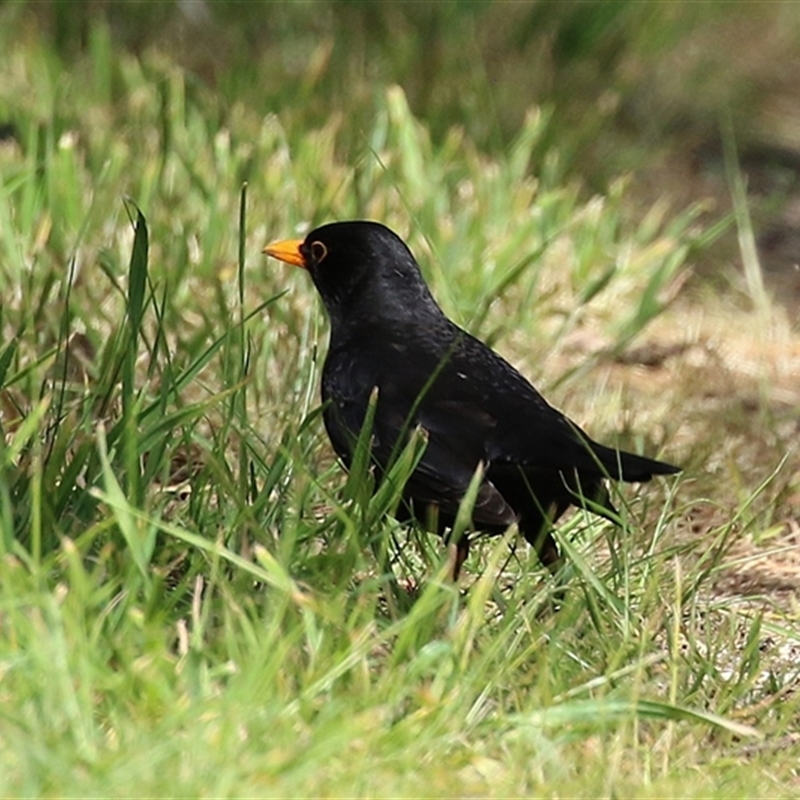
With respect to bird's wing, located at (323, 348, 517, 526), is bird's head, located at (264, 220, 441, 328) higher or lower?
higher

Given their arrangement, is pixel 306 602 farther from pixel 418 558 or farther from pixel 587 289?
pixel 587 289

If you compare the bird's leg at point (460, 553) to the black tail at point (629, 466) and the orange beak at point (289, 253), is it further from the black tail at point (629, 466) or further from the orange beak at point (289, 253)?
the orange beak at point (289, 253)

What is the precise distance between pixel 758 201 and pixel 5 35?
314cm

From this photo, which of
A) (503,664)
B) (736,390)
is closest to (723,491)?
(736,390)

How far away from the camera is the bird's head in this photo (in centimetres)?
470

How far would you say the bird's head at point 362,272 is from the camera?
185 inches

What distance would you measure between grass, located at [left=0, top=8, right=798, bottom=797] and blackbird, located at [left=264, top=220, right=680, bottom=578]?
12 centimetres

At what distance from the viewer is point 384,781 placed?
277cm

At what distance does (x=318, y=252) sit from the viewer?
194 inches

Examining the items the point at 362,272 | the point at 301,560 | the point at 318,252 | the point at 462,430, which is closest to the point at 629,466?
the point at 462,430

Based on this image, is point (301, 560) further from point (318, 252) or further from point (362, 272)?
point (318, 252)

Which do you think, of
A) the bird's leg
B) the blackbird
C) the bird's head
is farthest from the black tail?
the bird's head

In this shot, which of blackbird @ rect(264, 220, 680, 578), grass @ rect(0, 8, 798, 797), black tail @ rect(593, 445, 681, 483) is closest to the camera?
grass @ rect(0, 8, 798, 797)

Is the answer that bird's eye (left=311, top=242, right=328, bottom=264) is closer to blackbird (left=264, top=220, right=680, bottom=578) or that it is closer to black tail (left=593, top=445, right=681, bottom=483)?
blackbird (left=264, top=220, right=680, bottom=578)
